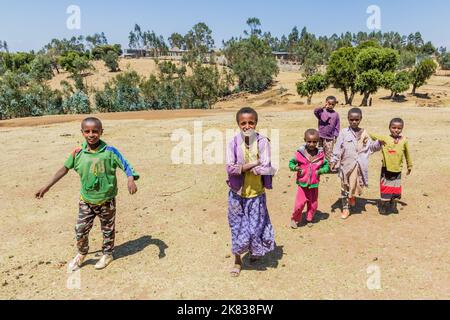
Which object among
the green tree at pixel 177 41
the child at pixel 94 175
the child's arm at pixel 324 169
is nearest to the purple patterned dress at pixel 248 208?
the child at pixel 94 175

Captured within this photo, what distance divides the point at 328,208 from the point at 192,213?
9.02ft

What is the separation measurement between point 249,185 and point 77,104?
1346 inches

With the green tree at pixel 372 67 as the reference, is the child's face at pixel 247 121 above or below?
below

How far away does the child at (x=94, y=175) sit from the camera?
182 inches

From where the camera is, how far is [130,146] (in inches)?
545

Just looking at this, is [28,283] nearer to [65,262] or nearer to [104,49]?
[65,262]

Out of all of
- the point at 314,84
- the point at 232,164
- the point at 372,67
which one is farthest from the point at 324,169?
the point at 314,84

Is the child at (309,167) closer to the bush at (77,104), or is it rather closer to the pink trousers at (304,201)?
the pink trousers at (304,201)

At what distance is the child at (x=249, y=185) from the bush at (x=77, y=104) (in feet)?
110

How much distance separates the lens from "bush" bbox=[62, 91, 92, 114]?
114 ft

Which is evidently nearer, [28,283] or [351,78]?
[28,283]

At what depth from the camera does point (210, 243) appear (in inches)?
228
